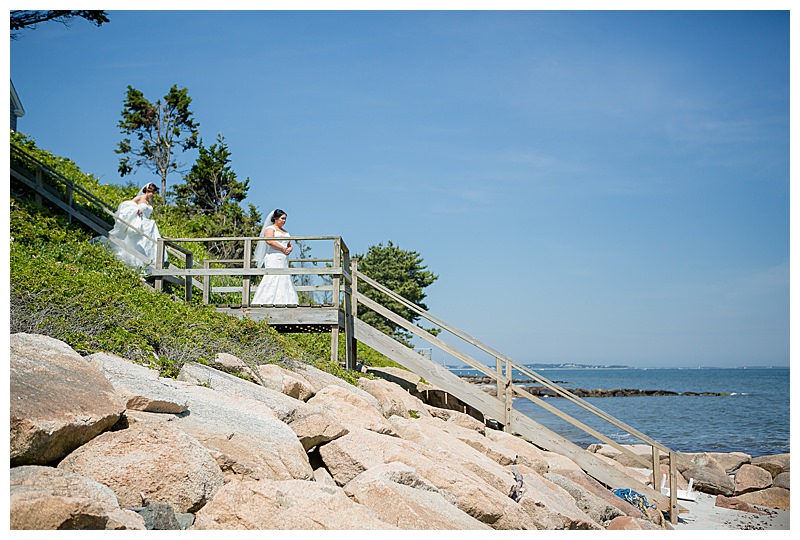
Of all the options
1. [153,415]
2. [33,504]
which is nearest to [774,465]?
[153,415]

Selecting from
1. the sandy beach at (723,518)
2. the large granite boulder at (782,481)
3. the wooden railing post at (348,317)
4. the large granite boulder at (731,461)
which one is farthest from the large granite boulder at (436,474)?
the large granite boulder at (731,461)

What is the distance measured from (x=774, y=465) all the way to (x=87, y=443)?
51.4ft

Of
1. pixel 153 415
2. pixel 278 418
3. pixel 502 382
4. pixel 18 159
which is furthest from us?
pixel 18 159

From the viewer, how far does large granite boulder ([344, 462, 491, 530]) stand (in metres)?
4.78

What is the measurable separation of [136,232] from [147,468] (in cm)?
1045

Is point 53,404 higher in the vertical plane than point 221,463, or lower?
higher

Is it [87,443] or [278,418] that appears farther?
[278,418]

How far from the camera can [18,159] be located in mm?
16078

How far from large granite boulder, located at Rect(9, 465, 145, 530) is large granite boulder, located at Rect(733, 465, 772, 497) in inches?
508

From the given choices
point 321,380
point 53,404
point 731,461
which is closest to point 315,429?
point 53,404

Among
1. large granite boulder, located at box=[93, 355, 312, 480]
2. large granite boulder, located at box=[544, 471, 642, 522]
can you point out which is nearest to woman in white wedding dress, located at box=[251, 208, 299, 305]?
large granite boulder, located at box=[544, 471, 642, 522]

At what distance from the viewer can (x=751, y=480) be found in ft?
47.4

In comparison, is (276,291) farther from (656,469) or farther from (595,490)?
(656,469)
